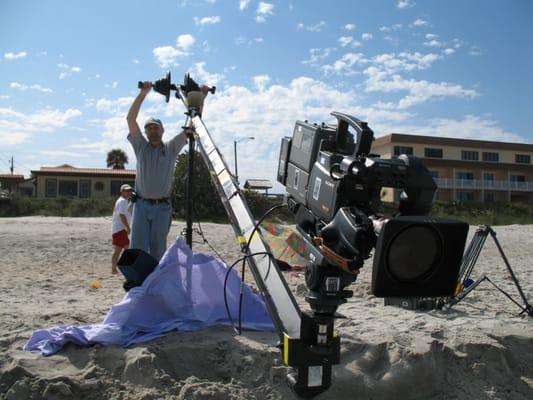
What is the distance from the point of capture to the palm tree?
144 ft

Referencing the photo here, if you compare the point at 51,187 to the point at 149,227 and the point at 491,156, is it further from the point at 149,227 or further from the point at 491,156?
the point at 491,156

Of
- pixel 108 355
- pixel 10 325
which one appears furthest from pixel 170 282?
pixel 10 325

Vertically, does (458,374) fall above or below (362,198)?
below

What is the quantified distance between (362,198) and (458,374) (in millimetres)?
2380

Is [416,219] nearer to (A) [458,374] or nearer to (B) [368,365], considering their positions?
(B) [368,365]

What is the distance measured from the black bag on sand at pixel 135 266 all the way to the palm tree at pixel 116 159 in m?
42.2

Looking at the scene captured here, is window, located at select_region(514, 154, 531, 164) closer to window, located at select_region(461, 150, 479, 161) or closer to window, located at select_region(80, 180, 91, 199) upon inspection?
window, located at select_region(461, 150, 479, 161)

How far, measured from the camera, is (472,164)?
3950 centimetres

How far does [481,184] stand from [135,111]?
40137 mm

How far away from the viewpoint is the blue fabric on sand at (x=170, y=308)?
3.28m

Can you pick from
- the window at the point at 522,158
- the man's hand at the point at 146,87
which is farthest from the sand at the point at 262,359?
the window at the point at 522,158

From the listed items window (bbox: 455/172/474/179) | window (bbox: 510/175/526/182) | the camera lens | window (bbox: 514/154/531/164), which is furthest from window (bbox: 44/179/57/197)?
window (bbox: 514/154/531/164)

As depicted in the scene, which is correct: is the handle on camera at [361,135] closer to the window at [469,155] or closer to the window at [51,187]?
the window at [51,187]

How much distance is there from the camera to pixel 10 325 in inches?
145
